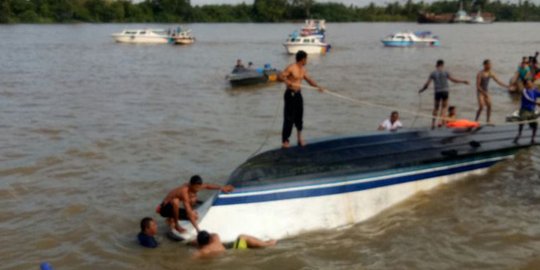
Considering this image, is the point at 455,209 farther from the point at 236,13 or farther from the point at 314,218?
the point at 236,13

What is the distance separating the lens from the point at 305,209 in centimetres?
890

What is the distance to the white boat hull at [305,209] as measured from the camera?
330 inches

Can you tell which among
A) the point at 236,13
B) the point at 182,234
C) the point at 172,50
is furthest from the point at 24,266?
the point at 236,13

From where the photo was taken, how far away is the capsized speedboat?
850 cm

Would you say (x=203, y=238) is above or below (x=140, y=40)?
below

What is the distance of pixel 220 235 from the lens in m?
8.38

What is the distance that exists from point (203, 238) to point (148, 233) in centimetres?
97

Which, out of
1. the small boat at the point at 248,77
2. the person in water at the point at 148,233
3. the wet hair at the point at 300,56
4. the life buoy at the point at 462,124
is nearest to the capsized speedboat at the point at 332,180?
the person in water at the point at 148,233

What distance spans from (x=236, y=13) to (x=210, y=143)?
110516mm

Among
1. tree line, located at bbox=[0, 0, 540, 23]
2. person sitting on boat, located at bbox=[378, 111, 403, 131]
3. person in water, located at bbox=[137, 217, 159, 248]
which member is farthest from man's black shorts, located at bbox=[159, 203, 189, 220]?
tree line, located at bbox=[0, 0, 540, 23]

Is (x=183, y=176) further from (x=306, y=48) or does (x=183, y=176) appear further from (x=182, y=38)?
(x=182, y=38)

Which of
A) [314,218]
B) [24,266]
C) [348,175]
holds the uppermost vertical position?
[348,175]

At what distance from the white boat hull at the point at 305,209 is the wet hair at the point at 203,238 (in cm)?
24

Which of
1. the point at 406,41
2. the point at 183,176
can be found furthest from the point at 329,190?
the point at 406,41
